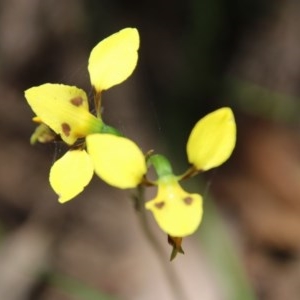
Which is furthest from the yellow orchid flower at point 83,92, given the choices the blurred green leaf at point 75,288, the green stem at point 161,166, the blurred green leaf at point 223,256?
the blurred green leaf at point 223,256

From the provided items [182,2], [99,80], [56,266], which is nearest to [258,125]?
[182,2]

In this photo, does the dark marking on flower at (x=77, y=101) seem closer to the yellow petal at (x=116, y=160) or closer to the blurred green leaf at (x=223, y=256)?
the yellow petal at (x=116, y=160)

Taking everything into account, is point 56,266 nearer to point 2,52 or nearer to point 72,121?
point 2,52

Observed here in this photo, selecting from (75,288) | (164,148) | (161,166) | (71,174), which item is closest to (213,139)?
(161,166)

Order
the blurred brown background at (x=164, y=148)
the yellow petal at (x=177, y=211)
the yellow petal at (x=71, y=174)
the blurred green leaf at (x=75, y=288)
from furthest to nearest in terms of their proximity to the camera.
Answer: the blurred brown background at (x=164, y=148), the blurred green leaf at (x=75, y=288), the yellow petal at (x=71, y=174), the yellow petal at (x=177, y=211)

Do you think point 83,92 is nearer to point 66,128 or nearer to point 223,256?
point 66,128

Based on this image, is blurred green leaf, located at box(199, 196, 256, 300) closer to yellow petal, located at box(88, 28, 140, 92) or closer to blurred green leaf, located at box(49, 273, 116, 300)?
blurred green leaf, located at box(49, 273, 116, 300)

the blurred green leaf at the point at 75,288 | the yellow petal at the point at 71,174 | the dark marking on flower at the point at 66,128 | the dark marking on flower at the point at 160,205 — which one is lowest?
the blurred green leaf at the point at 75,288
